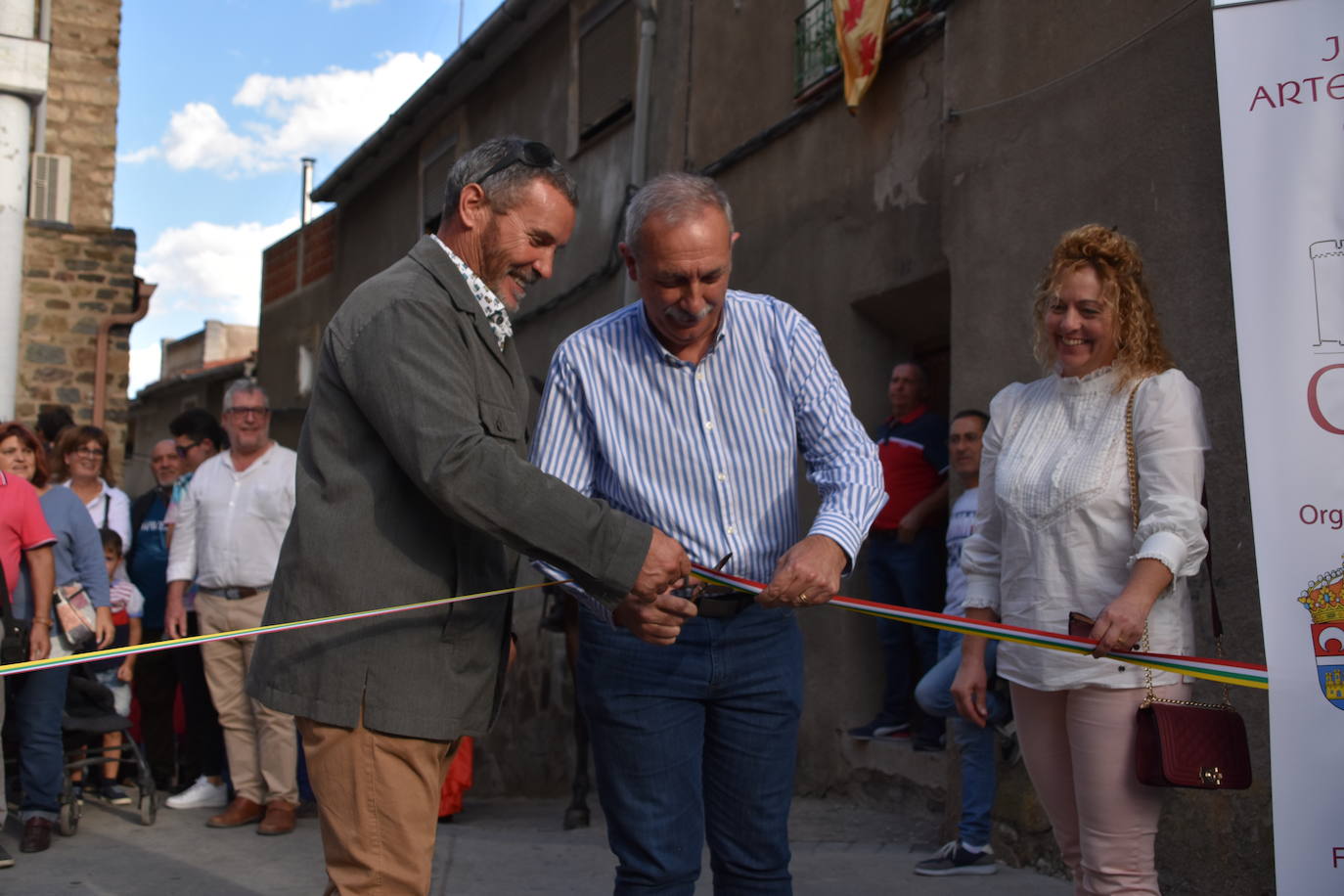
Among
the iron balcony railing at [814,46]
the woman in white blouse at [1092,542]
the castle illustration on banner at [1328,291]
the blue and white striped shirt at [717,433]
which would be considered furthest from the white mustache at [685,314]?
the iron balcony railing at [814,46]

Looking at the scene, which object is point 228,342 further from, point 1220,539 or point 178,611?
point 1220,539

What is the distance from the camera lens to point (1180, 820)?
A: 4832mm

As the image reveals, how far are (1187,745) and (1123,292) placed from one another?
3.53 ft

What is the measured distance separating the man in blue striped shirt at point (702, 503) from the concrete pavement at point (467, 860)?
8.09 ft

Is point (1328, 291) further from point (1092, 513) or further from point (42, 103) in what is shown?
point (42, 103)

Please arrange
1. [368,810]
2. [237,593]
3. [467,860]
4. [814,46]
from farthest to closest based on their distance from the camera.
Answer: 1. [814,46]
2. [237,593]
3. [467,860]
4. [368,810]

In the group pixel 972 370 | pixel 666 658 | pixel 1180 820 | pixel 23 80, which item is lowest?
pixel 1180 820

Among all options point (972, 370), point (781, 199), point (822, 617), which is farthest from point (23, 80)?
point (972, 370)

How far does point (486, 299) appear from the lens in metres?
2.84

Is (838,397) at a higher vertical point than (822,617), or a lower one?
higher

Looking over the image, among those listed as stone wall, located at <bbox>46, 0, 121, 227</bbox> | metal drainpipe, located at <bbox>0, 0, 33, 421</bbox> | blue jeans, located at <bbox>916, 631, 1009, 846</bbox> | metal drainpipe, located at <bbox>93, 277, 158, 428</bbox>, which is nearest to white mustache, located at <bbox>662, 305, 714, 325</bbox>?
blue jeans, located at <bbox>916, 631, 1009, 846</bbox>

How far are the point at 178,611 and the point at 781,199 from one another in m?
4.32

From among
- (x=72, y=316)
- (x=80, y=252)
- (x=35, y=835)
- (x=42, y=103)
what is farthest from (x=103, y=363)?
(x=35, y=835)

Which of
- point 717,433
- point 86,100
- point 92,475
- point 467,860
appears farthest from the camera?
point 86,100
